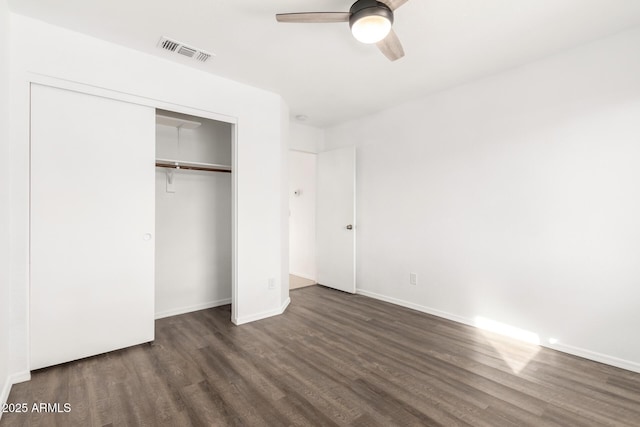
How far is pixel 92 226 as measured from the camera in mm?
2533

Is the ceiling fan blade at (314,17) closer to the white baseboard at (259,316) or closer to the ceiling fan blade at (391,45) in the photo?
the ceiling fan blade at (391,45)

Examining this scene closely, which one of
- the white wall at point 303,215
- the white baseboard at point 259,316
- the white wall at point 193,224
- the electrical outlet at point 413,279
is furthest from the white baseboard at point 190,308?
the electrical outlet at point 413,279

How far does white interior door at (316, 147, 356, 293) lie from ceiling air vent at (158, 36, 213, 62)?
236 cm

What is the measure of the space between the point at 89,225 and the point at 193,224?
1318 mm

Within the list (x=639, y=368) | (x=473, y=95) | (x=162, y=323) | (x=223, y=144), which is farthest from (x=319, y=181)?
(x=639, y=368)

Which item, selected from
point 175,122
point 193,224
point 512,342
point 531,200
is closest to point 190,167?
point 175,122

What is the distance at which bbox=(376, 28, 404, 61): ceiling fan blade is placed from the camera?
6.75 ft

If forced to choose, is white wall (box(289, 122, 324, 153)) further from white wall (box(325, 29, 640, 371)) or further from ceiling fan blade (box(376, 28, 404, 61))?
ceiling fan blade (box(376, 28, 404, 61))

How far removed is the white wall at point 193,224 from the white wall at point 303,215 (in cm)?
173

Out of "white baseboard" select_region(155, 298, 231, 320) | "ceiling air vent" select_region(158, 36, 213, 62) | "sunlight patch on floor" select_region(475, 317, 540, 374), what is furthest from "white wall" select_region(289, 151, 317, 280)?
"sunlight patch on floor" select_region(475, 317, 540, 374)

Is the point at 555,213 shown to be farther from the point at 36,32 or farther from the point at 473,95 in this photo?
the point at 36,32

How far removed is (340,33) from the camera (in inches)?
95.1

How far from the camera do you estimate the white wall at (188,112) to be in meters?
2.22

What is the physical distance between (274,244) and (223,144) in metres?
1.53
